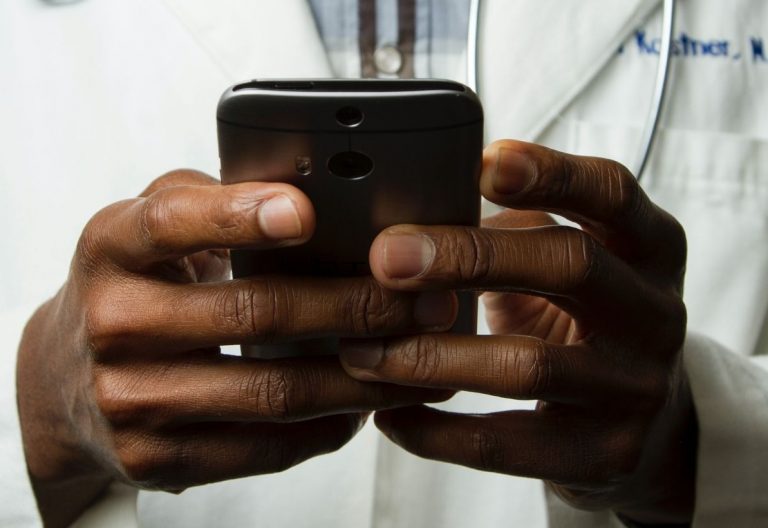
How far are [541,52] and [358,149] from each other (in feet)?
1.19

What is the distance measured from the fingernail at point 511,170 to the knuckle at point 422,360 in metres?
0.09

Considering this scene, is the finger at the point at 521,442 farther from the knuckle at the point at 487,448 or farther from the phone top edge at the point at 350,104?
the phone top edge at the point at 350,104

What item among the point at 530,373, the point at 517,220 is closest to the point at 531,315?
the point at 517,220

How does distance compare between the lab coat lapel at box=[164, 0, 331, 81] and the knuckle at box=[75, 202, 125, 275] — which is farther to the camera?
the lab coat lapel at box=[164, 0, 331, 81]

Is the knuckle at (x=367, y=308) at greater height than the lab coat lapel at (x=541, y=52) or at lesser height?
lesser

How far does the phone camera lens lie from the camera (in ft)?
1.20

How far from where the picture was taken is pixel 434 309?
0.41m

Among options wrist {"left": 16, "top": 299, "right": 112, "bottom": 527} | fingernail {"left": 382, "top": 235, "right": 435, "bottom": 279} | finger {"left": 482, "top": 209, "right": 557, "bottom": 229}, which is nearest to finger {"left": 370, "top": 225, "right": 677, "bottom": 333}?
fingernail {"left": 382, "top": 235, "right": 435, "bottom": 279}

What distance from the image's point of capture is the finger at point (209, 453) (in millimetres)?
446

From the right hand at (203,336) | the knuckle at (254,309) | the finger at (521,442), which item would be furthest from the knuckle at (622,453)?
the knuckle at (254,309)

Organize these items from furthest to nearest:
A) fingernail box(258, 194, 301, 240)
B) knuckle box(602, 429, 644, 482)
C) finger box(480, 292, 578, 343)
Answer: finger box(480, 292, 578, 343)
knuckle box(602, 429, 644, 482)
fingernail box(258, 194, 301, 240)

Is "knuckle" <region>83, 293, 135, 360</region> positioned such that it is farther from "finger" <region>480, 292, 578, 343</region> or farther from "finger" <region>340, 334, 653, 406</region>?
"finger" <region>480, 292, 578, 343</region>

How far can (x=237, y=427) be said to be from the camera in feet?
1.51

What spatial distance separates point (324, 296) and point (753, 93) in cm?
52
